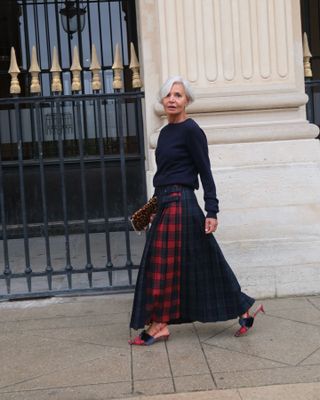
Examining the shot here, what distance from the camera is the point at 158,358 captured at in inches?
162

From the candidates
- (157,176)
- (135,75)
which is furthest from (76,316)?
(135,75)

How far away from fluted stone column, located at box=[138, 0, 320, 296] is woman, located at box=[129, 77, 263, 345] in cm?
106

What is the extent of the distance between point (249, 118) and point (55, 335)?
2590mm

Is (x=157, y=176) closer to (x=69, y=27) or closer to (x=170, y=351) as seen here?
(x=170, y=351)

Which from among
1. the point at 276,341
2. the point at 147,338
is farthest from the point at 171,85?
the point at 276,341

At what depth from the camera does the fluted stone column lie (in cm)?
545

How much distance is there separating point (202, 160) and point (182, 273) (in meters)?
0.82

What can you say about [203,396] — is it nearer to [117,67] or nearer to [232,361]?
[232,361]

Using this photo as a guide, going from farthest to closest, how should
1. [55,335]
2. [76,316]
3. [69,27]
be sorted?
[69,27] < [76,316] < [55,335]

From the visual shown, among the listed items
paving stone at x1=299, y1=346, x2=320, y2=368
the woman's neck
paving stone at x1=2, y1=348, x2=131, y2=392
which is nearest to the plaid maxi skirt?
paving stone at x1=2, y1=348, x2=131, y2=392

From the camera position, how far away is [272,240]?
17.9ft

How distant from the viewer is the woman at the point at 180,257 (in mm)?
4273

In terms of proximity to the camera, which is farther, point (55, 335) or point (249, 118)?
point (249, 118)

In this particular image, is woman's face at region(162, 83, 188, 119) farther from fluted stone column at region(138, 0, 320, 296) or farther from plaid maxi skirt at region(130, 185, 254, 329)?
fluted stone column at region(138, 0, 320, 296)
